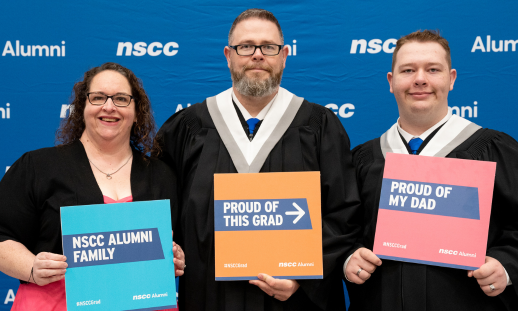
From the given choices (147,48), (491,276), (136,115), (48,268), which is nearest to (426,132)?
(491,276)

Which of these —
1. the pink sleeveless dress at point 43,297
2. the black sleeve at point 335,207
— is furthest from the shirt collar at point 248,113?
the pink sleeveless dress at point 43,297

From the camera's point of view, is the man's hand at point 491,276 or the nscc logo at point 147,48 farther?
the nscc logo at point 147,48

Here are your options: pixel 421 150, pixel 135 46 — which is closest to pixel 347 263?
pixel 421 150

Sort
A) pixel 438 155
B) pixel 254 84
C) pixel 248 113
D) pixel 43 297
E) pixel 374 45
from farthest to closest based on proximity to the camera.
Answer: pixel 374 45 → pixel 248 113 → pixel 254 84 → pixel 438 155 → pixel 43 297

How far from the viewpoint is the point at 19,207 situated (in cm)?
189

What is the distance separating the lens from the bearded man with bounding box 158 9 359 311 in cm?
200

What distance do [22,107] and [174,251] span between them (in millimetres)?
2177

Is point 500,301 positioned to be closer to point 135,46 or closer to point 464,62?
point 464,62

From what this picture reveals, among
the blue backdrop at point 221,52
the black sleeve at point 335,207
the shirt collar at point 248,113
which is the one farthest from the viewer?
the blue backdrop at point 221,52

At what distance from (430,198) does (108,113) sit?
1.56 meters

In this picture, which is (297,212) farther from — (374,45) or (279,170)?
(374,45)

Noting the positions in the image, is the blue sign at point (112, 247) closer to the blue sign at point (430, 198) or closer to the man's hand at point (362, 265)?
the man's hand at point (362, 265)

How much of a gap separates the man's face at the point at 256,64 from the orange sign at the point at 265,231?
1.82ft

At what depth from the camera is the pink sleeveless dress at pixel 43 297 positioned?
184 centimetres
